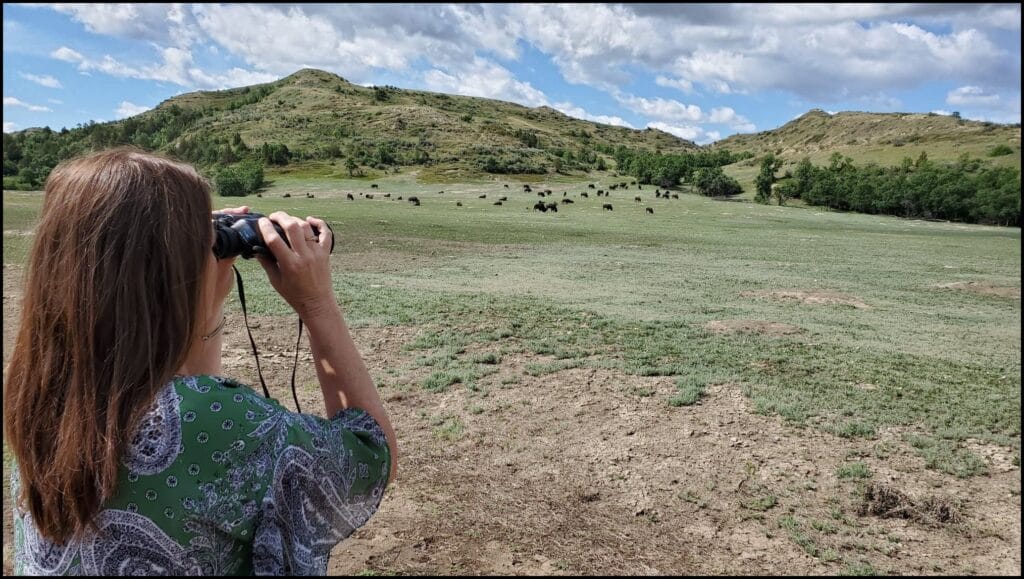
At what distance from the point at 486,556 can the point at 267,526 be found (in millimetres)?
3020

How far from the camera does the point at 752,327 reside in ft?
34.4

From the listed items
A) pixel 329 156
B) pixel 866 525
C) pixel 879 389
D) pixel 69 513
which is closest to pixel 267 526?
pixel 69 513

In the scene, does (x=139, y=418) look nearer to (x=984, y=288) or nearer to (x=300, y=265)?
(x=300, y=265)

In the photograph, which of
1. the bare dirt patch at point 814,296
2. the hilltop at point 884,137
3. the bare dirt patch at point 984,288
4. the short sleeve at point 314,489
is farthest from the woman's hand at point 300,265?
the hilltop at point 884,137

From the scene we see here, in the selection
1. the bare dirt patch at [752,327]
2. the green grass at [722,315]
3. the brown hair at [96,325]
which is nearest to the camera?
the brown hair at [96,325]

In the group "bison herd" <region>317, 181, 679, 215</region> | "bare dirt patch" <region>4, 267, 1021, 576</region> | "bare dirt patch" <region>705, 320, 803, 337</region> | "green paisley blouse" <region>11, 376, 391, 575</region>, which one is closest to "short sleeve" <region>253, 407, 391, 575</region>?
"green paisley blouse" <region>11, 376, 391, 575</region>

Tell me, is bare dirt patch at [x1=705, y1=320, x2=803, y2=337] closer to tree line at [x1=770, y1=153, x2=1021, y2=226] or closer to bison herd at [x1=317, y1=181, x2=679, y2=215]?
tree line at [x1=770, y1=153, x2=1021, y2=226]

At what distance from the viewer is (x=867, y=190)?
6369 centimetres

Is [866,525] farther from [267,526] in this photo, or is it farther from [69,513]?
[69,513]

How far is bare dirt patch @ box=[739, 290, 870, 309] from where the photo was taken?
44.3 ft

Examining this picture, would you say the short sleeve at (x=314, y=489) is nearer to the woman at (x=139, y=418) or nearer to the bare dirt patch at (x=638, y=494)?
the woman at (x=139, y=418)

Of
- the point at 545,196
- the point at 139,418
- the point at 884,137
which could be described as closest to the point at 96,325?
the point at 139,418

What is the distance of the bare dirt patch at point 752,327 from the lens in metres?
10.2

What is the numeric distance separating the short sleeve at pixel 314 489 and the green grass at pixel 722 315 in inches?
28.7
